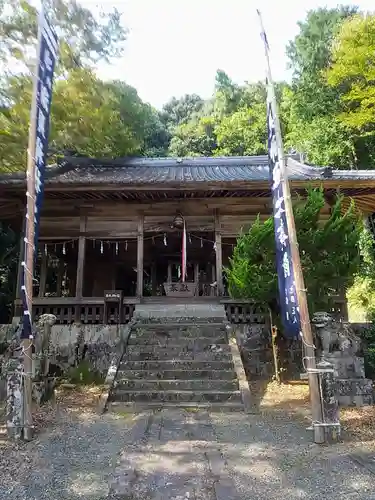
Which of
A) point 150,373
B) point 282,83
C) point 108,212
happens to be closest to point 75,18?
point 108,212

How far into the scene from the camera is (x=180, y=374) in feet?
25.8

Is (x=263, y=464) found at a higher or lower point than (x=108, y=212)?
lower

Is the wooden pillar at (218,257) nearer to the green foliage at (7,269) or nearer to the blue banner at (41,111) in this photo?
the blue banner at (41,111)

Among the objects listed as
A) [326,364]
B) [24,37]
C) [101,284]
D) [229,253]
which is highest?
[24,37]

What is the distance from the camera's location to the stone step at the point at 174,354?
8367 mm

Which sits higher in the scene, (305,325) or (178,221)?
(178,221)

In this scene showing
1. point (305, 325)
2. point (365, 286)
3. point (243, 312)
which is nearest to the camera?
point (305, 325)

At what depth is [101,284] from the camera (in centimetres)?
1655

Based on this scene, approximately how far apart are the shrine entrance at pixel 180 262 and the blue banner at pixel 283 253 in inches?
265

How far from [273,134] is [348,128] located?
1787cm

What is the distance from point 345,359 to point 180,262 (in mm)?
10980

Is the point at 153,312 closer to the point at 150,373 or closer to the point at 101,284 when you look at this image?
the point at 150,373

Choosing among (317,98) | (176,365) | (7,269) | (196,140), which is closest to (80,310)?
(176,365)

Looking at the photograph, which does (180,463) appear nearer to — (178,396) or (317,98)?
(178,396)
